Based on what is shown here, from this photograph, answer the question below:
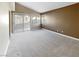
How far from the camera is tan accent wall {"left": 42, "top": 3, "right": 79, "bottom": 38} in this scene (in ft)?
14.3

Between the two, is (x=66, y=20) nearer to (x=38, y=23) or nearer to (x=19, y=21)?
(x=38, y=23)

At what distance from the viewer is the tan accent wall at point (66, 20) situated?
435 cm

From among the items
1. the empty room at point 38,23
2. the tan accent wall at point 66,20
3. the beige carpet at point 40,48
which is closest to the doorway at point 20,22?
the empty room at point 38,23

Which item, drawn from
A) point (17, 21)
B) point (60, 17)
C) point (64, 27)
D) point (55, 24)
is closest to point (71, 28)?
point (64, 27)

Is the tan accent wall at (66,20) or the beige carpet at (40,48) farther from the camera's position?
the tan accent wall at (66,20)

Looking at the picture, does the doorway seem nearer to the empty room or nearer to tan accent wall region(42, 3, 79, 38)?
the empty room

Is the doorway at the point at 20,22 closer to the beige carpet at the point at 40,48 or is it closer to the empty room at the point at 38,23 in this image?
the empty room at the point at 38,23

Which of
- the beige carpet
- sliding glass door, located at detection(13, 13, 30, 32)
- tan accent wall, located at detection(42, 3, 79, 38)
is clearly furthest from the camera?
tan accent wall, located at detection(42, 3, 79, 38)

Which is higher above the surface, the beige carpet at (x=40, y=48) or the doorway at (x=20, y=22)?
the doorway at (x=20, y=22)

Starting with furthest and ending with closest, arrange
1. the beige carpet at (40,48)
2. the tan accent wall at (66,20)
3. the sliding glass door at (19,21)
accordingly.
→ the tan accent wall at (66,20) < the sliding glass door at (19,21) < the beige carpet at (40,48)

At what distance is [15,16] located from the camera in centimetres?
413

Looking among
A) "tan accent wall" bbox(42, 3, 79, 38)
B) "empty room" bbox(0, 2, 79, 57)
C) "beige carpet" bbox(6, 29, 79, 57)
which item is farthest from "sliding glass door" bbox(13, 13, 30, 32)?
"tan accent wall" bbox(42, 3, 79, 38)

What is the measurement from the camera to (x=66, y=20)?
490 centimetres

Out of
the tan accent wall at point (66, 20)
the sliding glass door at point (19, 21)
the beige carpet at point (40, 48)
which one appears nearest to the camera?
the beige carpet at point (40, 48)
